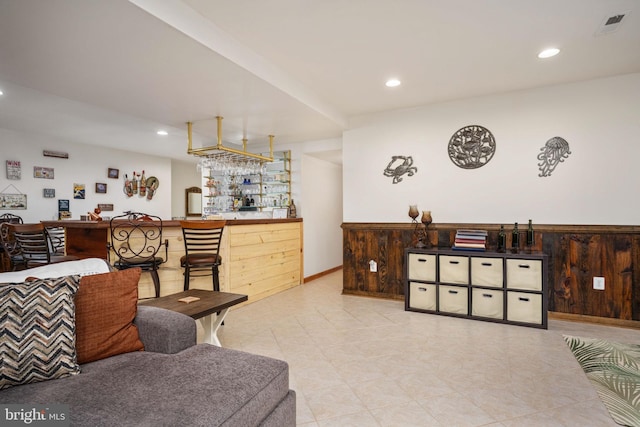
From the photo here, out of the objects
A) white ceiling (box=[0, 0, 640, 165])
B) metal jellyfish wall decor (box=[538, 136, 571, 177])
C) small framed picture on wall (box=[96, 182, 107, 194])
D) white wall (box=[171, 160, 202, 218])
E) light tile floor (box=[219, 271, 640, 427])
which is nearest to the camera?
light tile floor (box=[219, 271, 640, 427])

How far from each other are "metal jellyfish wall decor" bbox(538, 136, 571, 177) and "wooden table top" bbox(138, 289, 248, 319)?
344 cm

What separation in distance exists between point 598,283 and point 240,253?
156 inches

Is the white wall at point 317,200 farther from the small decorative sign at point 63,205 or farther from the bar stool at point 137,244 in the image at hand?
the small decorative sign at point 63,205

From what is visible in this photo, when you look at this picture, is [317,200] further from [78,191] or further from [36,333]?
[36,333]

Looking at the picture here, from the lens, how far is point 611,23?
253 cm

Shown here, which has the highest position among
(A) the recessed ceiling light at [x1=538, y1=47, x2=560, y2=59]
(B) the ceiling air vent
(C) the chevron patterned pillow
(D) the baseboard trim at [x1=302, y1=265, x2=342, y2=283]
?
(B) the ceiling air vent

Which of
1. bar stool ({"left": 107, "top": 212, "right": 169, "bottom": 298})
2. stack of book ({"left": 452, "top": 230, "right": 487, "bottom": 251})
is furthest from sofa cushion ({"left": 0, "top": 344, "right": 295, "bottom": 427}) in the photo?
stack of book ({"left": 452, "top": 230, "right": 487, "bottom": 251})

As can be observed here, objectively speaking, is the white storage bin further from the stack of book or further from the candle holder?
the candle holder

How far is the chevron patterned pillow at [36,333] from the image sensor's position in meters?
1.26

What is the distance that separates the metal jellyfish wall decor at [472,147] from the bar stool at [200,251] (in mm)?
2863

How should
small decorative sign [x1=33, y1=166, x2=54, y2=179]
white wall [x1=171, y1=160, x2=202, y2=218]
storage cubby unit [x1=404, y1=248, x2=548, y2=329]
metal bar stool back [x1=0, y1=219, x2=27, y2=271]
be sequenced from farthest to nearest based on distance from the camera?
white wall [x1=171, y1=160, x2=202, y2=218]
small decorative sign [x1=33, y1=166, x2=54, y2=179]
metal bar stool back [x1=0, y1=219, x2=27, y2=271]
storage cubby unit [x1=404, y1=248, x2=548, y2=329]

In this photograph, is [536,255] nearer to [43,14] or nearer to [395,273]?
[395,273]

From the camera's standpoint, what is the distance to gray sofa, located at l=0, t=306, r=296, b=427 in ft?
3.63

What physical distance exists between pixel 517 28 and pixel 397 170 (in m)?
2.13
